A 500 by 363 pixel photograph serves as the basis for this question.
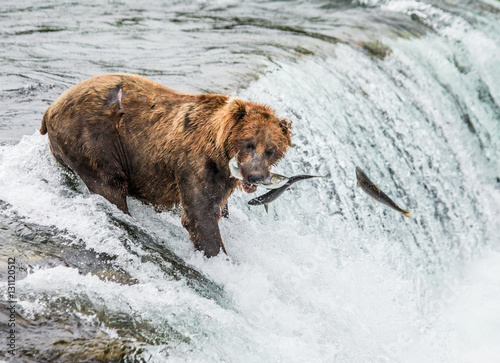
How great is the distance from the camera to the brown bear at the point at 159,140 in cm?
375

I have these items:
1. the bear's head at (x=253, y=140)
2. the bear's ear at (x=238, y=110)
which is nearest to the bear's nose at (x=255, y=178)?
the bear's head at (x=253, y=140)

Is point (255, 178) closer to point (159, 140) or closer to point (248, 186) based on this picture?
point (248, 186)

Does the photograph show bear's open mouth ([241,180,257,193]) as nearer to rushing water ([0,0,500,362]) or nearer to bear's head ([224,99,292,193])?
bear's head ([224,99,292,193])

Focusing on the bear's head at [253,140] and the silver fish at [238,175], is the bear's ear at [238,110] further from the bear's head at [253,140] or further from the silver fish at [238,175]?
the silver fish at [238,175]

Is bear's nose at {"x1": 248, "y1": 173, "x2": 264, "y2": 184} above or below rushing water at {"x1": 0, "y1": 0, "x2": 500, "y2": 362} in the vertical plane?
above

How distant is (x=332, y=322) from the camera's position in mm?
4164


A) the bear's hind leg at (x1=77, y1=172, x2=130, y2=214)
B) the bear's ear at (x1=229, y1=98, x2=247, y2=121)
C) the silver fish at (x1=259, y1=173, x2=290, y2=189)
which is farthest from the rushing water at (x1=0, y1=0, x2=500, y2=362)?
the bear's ear at (x1=229, y1=98, x2=247, y2=121)

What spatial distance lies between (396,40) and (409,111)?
68.2 inches

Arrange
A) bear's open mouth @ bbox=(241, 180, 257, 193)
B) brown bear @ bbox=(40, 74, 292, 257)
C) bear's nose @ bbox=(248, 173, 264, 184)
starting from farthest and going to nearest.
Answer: brown bear @ bbox=(40, 74, 292, 257) < bear's open mouth @ bbox=(241, 180, 257, 193) < bear's nose @ bbox=(248, 173, 264, 184)

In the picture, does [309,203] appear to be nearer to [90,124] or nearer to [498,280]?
[90,124]

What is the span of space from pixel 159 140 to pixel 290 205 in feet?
5.51

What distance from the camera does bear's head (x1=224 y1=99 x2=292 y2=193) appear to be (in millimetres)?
3572

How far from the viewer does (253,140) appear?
3.61 metres

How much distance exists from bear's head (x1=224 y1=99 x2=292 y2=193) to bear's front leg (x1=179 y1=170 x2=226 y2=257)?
316 mm
